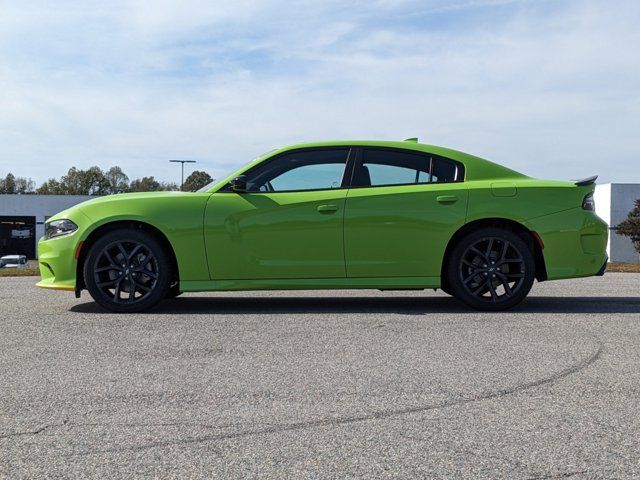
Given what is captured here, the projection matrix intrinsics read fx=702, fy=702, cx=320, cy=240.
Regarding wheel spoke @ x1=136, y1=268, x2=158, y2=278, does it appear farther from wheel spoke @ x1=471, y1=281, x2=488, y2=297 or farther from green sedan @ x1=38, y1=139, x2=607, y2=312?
wheel spoke @ x1=471, y1=281, x2=488, y2=297

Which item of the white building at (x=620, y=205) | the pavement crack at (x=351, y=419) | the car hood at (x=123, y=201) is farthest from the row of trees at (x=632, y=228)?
the pavement crack at (x=351, y=419)

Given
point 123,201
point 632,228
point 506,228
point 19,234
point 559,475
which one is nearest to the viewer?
point 559,475

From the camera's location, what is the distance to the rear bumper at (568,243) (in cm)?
621

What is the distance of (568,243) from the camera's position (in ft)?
20.5

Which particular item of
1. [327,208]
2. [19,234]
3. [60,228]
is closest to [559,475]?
[327,208]

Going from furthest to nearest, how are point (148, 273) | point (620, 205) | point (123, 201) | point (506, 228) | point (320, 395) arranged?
point (620, 205) < point (506, 228) < point (123, 201) < point (148, 273) < point (320, 395)

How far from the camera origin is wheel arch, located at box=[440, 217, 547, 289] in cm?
625

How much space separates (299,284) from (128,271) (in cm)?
150

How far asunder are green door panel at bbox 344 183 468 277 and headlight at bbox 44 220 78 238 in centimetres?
241

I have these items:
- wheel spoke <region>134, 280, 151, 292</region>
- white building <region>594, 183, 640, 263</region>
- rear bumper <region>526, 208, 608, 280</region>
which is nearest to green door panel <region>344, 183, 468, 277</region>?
rear bumper <region>526, 208, 608, 280</region>

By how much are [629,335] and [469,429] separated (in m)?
2.70

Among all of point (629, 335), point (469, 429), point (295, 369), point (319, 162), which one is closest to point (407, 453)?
point (469, 429)

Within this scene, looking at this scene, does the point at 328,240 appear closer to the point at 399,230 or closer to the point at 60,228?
the point at 399,230

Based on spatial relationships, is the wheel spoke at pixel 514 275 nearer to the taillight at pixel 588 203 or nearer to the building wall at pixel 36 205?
the taillight at pixel 588 203
